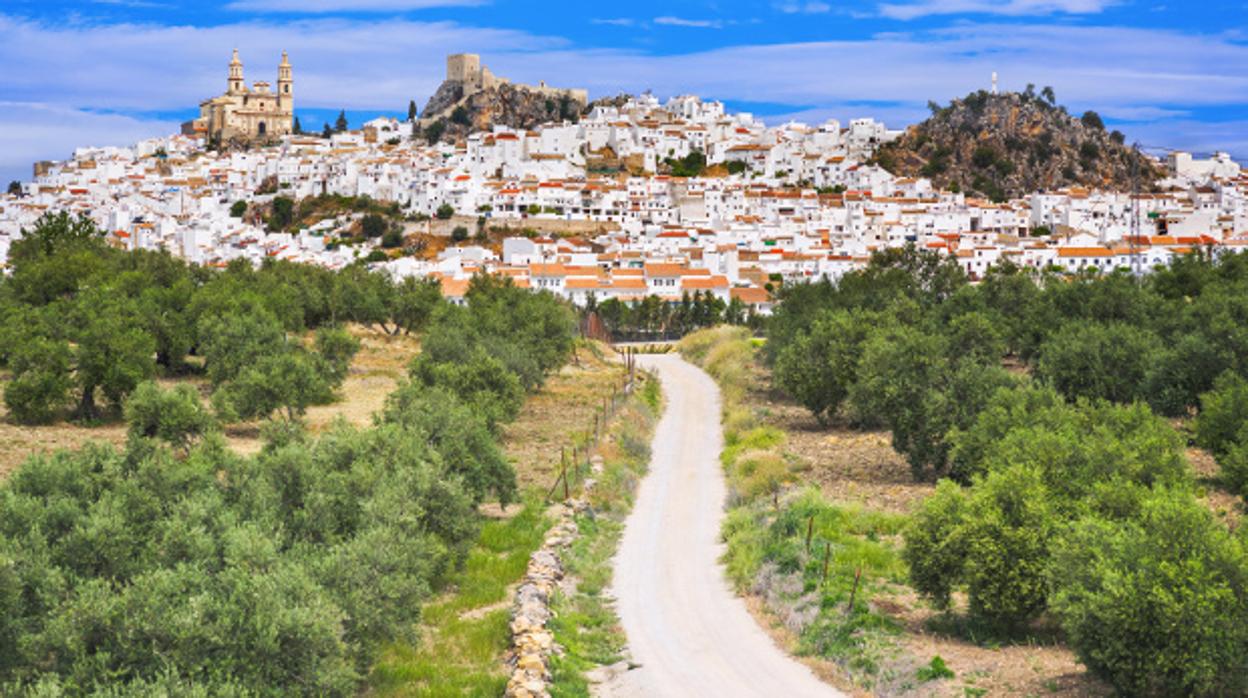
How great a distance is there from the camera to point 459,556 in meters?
17.1

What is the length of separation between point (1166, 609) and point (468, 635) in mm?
7852

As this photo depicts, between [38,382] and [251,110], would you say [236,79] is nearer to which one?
[251,110]

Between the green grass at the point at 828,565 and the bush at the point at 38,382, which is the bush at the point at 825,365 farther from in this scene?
the bush at the point at 38,382

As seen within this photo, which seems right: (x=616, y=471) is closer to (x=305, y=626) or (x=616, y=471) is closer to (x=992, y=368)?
(x=992, y=368)

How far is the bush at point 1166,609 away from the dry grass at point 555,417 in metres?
13.9

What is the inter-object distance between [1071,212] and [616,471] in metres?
94.3

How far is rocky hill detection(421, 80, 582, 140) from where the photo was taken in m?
146

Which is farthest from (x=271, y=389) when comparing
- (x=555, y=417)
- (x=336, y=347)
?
(x=555, y=417)

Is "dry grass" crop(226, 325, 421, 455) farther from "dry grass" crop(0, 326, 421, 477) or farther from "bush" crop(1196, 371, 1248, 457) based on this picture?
"bush" crop(1196, 371, 1248, 457)

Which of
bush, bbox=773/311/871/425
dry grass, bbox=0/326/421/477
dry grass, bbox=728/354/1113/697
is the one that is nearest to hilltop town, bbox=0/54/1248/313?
dry grass, bbox=0/326/421/477

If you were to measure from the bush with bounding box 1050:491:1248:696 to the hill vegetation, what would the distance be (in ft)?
22.4

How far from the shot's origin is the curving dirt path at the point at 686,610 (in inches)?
494

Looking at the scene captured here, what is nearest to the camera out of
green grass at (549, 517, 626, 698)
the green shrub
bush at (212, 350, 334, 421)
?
the green shrub

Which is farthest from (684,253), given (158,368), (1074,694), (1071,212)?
(1074,694)
